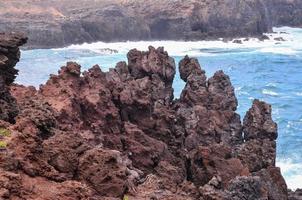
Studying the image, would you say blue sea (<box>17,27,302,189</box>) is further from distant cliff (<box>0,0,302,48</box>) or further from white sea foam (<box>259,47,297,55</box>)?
distant cliff (<box>0,0,302,48</box>)

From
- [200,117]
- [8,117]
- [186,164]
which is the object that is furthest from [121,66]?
[8,117]

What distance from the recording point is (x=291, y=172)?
2803 centimetres

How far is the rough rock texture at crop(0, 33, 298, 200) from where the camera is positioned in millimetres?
12039

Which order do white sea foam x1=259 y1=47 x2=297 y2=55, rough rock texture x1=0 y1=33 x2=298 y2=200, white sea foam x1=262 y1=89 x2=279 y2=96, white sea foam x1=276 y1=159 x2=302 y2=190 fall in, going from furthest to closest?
white sea foam x1=259 y1=47 x2=297 y2=55 → white sea foam x1=262 y1=89 x2=279 y2=96 → white sea foam x1=276 y1=159 x2=302 y2=190 → rough rock texture x1=0 y1=33 x2=298 y2=200

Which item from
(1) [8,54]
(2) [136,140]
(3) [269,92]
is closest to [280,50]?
(3) [269,92]

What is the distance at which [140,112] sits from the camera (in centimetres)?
2430

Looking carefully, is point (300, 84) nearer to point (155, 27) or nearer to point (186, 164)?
point (186, 164)

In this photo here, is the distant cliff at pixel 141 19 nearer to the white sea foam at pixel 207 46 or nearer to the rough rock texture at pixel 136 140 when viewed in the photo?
the white sea foam at pixel 207 46

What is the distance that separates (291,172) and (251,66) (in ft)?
121

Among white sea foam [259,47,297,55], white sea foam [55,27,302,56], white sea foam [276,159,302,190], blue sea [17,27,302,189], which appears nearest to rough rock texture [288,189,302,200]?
white sea foam [276,159,302,190]

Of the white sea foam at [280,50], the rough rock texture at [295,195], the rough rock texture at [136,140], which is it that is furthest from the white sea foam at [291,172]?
the white sea foam at [280,50]

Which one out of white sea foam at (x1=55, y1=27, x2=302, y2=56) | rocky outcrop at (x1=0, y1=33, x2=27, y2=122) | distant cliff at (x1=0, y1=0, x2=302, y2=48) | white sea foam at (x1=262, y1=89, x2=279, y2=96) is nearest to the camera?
rocky outcrop at (x1=0, y1=33, x2=27, y2=122)

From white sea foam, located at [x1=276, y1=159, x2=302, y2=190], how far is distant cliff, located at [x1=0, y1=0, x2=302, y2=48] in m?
58.7

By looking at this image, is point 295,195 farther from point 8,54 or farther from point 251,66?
point 251,66
